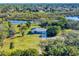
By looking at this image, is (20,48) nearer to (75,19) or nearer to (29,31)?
(29,31)

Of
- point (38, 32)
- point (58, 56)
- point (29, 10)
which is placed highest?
point (29, 10)

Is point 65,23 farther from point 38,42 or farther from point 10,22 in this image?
point 10,22

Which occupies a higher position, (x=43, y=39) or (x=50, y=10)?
(x=50, y=10)

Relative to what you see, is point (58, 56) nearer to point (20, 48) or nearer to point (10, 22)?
point (20, 48)

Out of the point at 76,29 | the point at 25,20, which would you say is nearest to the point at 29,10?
the point at 25,20

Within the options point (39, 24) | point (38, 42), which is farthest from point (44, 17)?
point (38, 42)

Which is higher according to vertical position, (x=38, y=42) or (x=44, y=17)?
(x=44, y=17)
